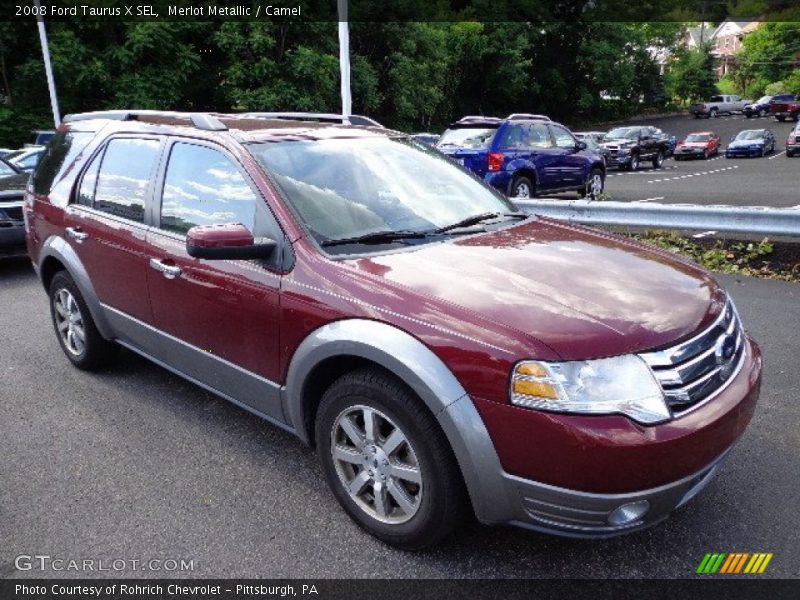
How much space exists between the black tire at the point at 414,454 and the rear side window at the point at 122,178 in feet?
5.98

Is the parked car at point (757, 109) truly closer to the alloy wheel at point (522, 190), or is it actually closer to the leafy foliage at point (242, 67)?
the leafy foliage at point (242, 67)

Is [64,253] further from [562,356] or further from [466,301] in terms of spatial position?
[562,356]

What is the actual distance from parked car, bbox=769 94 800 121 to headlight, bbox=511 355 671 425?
59302 millimetres

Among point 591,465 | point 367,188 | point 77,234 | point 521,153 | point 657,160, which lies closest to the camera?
point 591,465

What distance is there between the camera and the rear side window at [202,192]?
322 centimetres

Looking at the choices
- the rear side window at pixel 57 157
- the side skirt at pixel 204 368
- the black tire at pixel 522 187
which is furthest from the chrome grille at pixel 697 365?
the black tire at pixel 522 187

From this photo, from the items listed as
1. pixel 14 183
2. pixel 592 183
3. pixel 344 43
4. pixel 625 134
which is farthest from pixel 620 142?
pixel 14 183

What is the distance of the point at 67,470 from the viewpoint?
11.3 feet

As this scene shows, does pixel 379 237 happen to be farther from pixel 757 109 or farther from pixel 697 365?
pixel 757 109

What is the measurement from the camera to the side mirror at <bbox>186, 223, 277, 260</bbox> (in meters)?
2.81

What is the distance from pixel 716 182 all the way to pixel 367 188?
62.7 feet

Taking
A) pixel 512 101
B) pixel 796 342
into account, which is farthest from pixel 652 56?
pixel 796 342

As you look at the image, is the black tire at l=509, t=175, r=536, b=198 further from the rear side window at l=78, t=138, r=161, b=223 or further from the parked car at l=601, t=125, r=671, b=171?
the parked car at l=601, t=125, r=671, b=171

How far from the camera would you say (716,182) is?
1962 centimetres
